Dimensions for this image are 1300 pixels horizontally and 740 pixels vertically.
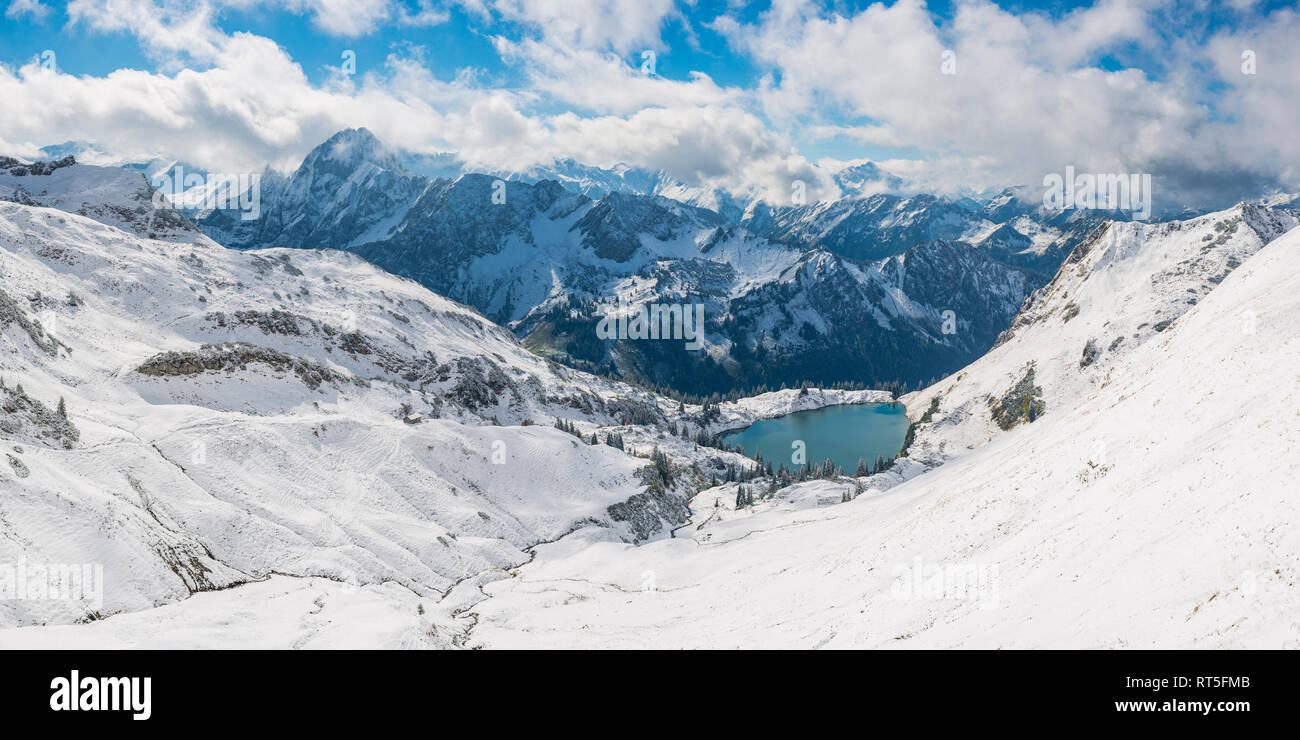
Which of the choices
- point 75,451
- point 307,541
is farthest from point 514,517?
point 75,451

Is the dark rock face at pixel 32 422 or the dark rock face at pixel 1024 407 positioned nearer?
the dark rock face at pixel 32 422

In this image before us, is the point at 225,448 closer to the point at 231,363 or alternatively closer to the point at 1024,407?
the point at 231,363

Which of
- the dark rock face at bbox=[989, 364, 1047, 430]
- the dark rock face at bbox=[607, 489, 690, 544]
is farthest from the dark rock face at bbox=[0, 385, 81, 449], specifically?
the dark rock face at bbox=[989, 364, 1047, 430]

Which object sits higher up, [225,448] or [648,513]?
[225,448]

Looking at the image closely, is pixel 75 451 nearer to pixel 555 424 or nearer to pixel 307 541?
pixel 307 541

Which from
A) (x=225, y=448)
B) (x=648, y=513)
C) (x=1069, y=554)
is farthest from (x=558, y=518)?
(x=1069, y=554)
